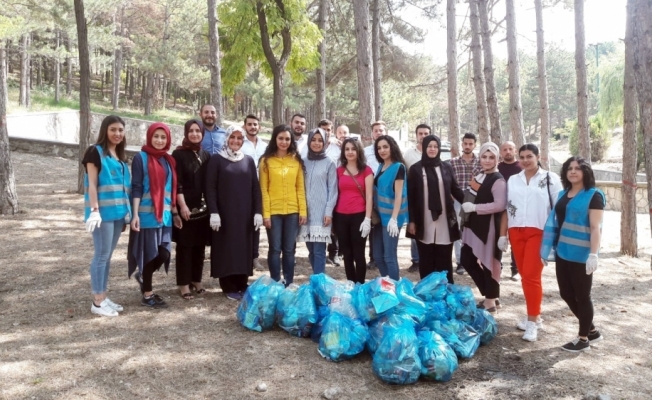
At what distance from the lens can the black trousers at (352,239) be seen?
507cm

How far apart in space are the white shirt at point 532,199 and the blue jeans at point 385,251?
3.65ft

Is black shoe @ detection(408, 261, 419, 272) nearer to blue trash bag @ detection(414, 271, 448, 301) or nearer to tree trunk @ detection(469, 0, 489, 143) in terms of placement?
blue trash bag @ detection(414, 271, 448, 301)

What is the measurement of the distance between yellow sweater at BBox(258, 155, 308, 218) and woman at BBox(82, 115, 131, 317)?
1.25 metres

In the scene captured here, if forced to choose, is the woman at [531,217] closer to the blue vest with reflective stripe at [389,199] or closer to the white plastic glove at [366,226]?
the blue vest with reflective stripe at [389,199]

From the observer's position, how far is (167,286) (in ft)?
18.2

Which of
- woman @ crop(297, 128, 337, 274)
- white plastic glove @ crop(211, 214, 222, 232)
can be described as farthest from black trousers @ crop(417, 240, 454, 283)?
white plastic glove @ crop(211, 214, 222, 232)

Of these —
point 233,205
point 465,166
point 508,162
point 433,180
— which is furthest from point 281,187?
point 508,162

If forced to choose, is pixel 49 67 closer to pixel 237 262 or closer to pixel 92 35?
pixel 92 35

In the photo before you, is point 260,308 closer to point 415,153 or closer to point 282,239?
point 282,239

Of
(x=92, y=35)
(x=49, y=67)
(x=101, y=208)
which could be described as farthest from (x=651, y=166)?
(x=49, y=67)

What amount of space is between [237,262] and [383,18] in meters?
14.6

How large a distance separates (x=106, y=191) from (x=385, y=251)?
2584 mm

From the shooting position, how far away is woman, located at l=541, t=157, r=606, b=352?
3.94 metres

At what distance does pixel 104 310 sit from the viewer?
180 inches
